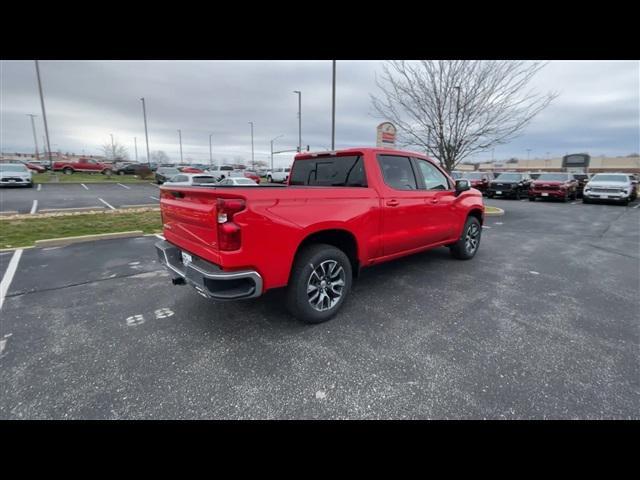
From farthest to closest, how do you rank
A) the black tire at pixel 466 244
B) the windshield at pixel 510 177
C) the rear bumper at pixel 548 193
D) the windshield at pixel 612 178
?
the windshield at pixel 510 177 < the rear bumper at pixel 548 193 < the windshield at pixel 612 178 < the black tire at pixel 466 244

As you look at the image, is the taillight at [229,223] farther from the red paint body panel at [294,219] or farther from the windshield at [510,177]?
the windshield at [510,177]

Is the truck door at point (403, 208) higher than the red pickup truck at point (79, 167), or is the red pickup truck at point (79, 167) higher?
the red pickup truck at point (79, 167)

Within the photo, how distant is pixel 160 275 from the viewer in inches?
192

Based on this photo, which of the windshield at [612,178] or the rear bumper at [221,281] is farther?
the windshield at [612,178]

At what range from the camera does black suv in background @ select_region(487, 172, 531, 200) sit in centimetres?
1888

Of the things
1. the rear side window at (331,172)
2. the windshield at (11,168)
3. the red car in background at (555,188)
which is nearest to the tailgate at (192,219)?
the rear side window at (331,172)

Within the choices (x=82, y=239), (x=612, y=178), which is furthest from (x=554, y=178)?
(x=82, y=239)

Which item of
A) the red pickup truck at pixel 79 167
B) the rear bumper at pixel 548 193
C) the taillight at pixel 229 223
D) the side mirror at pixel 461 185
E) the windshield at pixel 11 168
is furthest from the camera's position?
the red pickup truck at pixel 79 167

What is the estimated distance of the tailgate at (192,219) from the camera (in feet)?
8.99

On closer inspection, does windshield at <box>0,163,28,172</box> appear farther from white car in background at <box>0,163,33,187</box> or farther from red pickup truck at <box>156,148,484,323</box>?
→ red pickup truck at <box>156,148,484,323</box>

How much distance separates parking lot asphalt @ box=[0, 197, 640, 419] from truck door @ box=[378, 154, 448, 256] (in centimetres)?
68

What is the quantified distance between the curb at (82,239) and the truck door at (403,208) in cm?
615

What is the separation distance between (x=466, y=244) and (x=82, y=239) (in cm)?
790
